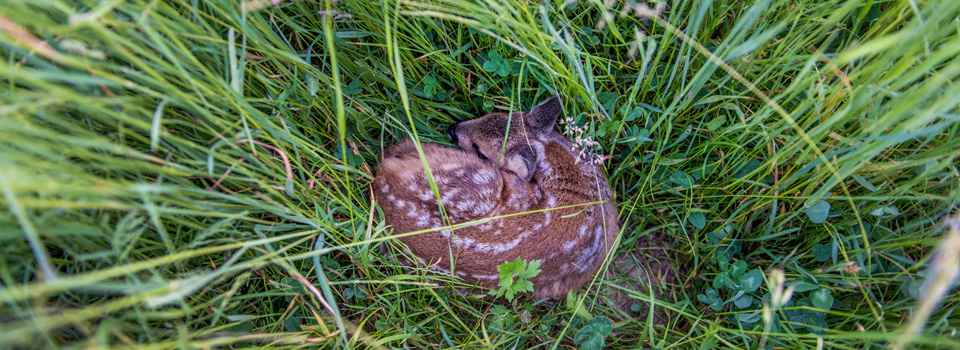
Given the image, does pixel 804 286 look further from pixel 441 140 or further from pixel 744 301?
pixel 441 140

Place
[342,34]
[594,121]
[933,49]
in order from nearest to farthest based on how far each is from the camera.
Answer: [933,49]
[342,34]
[594,121]

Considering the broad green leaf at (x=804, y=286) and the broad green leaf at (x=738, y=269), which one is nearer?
A: the broad green leaf at (x=804, y=286)

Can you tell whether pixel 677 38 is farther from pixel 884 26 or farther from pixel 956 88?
pixel 956 88

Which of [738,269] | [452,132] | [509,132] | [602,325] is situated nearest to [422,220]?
[452,132]

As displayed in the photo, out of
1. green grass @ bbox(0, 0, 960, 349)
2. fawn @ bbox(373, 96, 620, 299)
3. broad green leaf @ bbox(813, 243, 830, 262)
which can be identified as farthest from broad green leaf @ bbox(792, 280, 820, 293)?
fawn @ bbox(373, 96, 620, 299)

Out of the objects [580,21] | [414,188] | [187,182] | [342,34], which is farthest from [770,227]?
[187,182]

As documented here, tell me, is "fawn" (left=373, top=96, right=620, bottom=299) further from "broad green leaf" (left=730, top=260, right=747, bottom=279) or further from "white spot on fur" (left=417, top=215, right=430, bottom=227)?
"broad green leaf" (left=730, top=260, right=747, bottom=279)

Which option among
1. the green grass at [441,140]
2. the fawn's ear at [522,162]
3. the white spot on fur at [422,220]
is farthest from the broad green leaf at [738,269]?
the white spot on fur at [422,220]

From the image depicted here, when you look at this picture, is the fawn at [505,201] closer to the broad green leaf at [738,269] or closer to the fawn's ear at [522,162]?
the fawn's ear at [522,162]
